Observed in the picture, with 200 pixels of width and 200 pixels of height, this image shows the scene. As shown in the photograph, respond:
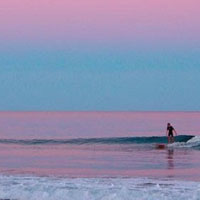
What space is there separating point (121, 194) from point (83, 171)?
28.1ft

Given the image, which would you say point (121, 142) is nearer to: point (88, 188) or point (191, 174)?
point (191, 174)

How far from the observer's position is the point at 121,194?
55.4ft

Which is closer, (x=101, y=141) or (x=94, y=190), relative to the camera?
(x=94, y=190)

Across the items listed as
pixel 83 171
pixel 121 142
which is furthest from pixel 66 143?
pixel 83 171

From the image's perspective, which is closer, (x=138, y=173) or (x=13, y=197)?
(x=13, y=197)

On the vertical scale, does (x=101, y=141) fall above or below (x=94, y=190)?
above

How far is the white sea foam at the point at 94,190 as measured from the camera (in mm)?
16781

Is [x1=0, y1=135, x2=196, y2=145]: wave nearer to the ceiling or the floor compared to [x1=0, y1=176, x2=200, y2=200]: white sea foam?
nearer to the ceiling

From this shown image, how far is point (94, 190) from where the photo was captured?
57.2 ft

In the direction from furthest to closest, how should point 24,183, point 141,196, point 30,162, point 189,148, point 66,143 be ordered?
1. point 66,143
2. point 189,148
3. point 30,162
4. point 24,183
5. point 141,196

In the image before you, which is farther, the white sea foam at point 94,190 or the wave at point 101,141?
the wave at point 101,141

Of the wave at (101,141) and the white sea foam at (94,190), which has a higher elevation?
the wave at (101,141)

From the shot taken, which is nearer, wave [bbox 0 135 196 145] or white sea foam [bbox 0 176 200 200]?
white sea foam [bbox 0 176 200 200]

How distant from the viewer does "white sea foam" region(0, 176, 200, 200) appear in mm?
16781
